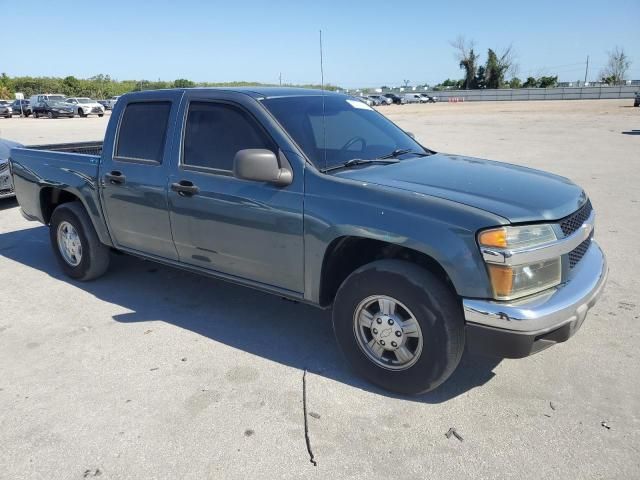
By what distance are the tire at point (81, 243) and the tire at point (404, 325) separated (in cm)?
285

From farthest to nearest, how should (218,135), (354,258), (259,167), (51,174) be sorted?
(51,174) → (218,135) → (354,258) → (259,167)

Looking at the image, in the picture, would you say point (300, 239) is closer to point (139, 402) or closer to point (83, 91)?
point (139, 402)

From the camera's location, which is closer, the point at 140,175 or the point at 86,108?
the point at 140,175

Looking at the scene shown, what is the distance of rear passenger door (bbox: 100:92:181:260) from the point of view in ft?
14.1

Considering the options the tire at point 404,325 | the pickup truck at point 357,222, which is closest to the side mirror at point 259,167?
the pickup truck at point 357,222

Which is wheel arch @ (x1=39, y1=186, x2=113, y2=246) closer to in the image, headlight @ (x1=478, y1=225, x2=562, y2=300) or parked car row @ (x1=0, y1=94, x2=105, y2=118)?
headlight @ (x1=478, y1=225, x2=562, y2=300)

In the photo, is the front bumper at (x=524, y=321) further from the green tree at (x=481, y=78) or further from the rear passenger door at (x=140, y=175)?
the green tree at (x=481, y=78)

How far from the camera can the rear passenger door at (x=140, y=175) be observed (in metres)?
4.30

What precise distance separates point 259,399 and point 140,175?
7.13 ft

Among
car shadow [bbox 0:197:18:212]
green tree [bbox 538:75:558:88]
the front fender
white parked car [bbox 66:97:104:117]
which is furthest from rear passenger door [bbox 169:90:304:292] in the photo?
green tree [bbox 538:75:558:88]

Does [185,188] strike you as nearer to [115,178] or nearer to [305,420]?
[115,178]

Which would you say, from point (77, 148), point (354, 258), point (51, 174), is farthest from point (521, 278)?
point (77, 148)

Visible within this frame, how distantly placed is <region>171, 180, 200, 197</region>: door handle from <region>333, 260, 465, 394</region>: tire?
1.40 meters

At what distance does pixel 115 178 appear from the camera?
4617 mm
